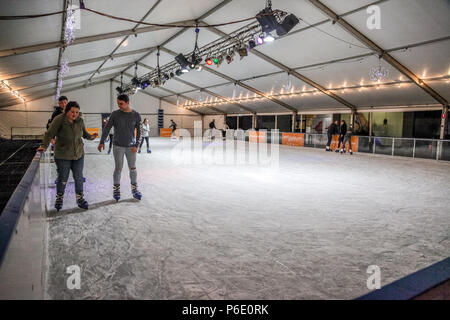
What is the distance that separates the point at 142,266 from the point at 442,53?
10541 millimetres

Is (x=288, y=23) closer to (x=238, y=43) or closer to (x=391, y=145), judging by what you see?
(x=238, y=43)

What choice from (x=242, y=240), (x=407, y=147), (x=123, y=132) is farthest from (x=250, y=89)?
(x=242, y=240)

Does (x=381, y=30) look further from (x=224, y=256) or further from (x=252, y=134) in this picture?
(x=252, y=134)

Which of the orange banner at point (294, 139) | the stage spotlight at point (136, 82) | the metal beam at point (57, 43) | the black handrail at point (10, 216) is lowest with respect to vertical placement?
the black handrail at point (10, 216)

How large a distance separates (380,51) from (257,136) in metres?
10.3

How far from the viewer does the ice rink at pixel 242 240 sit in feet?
6.10

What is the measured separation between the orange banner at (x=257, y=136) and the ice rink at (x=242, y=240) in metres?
13.5

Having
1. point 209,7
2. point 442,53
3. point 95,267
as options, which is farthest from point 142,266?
point 442,53

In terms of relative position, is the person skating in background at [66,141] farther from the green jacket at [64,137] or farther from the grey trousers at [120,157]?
the grey trousers at [120,157]

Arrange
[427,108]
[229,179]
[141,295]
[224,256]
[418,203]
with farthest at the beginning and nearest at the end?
[427,108] → [229,179] → [418,203] → [224,256] → [141,295]

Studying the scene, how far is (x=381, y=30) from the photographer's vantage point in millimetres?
8477

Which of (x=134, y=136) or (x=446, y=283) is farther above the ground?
(x=134, y=136)

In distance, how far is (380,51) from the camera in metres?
9.41

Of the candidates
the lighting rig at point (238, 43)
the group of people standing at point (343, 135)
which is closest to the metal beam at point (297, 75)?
the lighting rig at point (238, 43)
